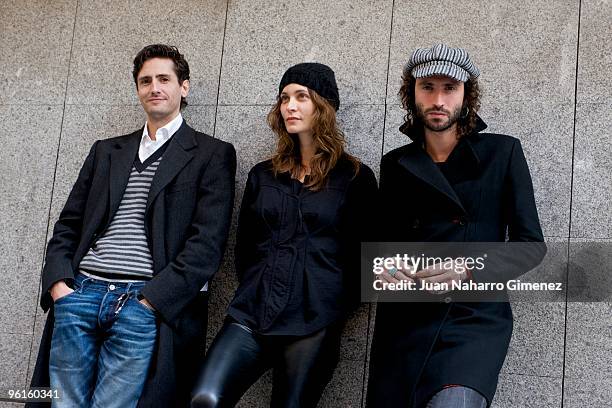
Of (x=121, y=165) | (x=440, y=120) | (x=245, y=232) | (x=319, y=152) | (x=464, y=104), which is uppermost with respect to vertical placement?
(x=464, y=104)

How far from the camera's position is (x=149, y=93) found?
4.37 metres

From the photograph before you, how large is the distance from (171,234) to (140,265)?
0.75 feet

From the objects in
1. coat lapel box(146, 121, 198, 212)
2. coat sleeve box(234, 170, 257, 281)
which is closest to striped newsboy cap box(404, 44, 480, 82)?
coat sleeve box(234, 170, 257, 281)

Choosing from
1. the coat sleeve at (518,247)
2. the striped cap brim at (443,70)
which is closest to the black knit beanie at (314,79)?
the striped cap brim at (443,70)

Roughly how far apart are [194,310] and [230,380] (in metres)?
0.66

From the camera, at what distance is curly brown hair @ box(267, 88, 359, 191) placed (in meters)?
4.05

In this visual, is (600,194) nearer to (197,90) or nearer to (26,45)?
(197,90)

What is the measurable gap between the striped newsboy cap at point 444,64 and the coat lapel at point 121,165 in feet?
5.40

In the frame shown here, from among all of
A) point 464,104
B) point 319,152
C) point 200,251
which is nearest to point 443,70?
point 464,104

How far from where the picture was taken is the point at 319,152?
415cm

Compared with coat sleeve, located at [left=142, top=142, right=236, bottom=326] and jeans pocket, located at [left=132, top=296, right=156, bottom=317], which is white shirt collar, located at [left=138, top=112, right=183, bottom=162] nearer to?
coat sleeve, located at [left=142, top=142, right=236, bottom=326]

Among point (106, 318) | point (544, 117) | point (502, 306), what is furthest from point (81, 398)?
point (544, 117)

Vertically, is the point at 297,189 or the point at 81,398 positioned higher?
the point at 297,189

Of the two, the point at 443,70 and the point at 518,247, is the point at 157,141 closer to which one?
the point at 443,70
